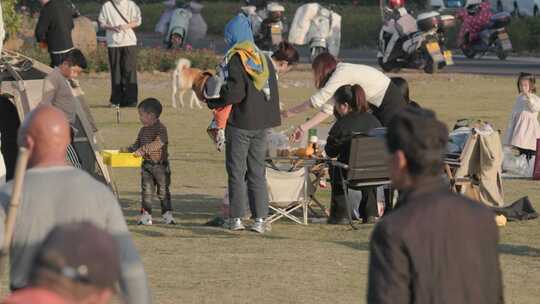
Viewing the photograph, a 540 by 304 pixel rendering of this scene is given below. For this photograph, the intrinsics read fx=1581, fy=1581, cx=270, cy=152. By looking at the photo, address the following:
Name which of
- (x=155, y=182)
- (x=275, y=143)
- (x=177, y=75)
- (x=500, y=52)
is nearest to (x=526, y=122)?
(x=275, y=143)

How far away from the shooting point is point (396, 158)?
5434 mm

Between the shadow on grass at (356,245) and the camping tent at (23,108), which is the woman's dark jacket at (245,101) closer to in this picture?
the shadow on grass at (356,245)

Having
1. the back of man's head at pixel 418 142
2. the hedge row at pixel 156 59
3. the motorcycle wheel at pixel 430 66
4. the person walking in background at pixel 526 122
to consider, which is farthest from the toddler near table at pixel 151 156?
the motorcycle wheel at pixel 430 66

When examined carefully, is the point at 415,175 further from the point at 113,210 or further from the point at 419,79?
the point at 419,79

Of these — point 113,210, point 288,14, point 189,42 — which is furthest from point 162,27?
point 113,210

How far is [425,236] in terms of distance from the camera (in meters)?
5.36

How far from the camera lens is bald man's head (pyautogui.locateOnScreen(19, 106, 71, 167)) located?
19.1 ft

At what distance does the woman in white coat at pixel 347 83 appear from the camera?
1336 cm

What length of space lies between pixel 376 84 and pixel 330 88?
0.42 m

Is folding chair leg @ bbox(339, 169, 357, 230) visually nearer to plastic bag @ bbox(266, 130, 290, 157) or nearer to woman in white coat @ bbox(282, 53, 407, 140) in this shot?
woman in white coat @ bbox(282, 53, 407, 140)

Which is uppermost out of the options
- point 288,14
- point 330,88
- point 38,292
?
point 38,292

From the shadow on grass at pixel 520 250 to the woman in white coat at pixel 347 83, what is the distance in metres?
1.72

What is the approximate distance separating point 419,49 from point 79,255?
93.6 feet

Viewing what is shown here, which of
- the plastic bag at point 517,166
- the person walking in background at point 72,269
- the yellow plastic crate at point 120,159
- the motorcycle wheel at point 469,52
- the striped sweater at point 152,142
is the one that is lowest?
the motorcycle wheel at point 469,52
